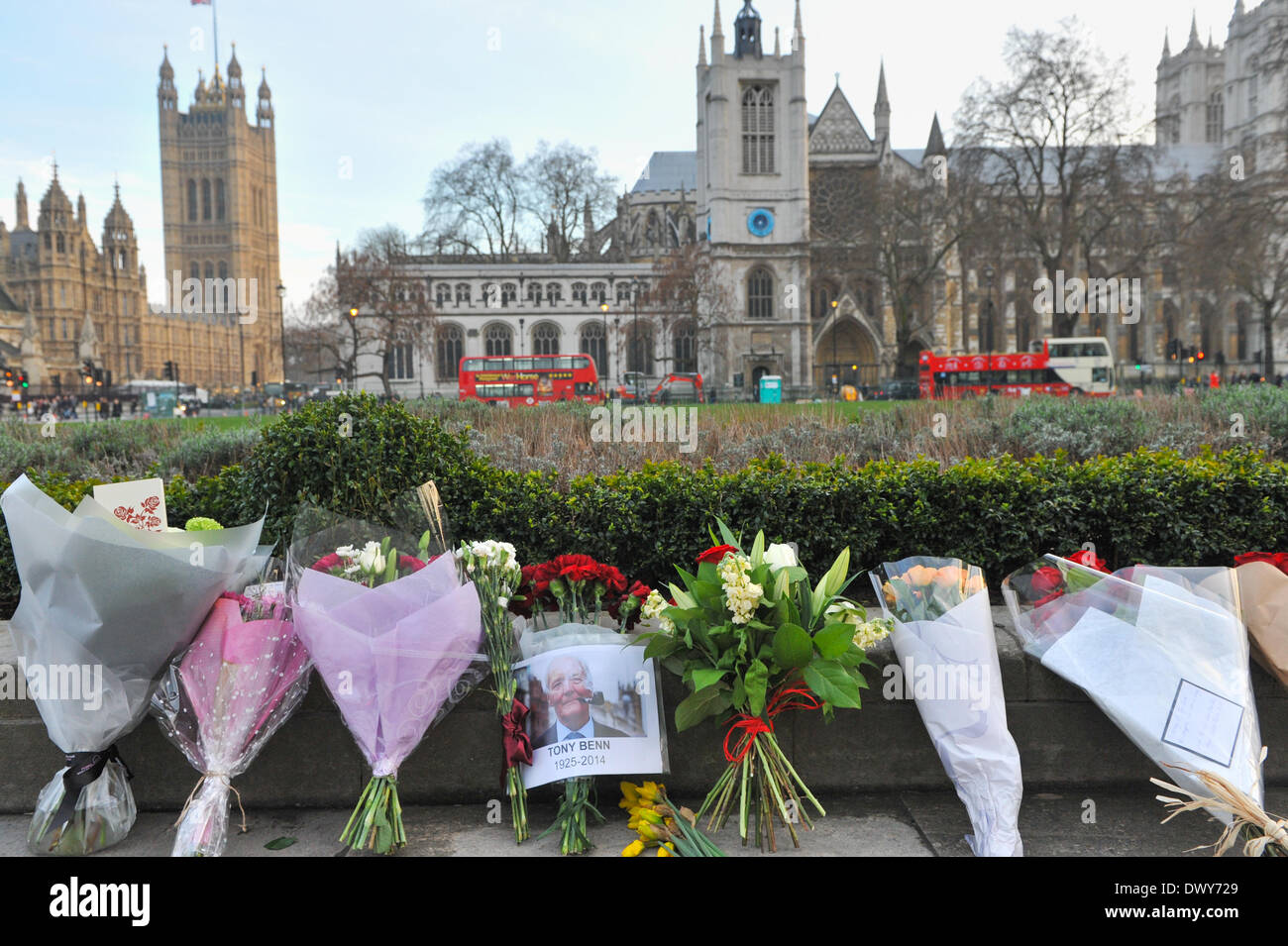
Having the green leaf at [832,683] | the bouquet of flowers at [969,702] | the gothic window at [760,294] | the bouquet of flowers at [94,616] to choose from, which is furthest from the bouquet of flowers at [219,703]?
the gothic window at [760,294]

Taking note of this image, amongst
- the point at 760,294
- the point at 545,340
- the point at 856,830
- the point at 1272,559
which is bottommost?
the point at 856,830

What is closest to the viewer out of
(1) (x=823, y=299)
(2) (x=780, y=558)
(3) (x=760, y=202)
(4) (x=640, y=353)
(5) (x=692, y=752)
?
(2) (x=780, y=558)

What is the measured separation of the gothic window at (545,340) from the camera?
2576 inches

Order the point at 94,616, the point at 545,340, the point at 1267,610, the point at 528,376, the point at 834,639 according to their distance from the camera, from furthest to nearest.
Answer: the point at 545,340 → the point at 528,376 → the point at 1267,610 → the point at 834,639 → the point at 94,616

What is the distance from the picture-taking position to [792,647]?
2.86 metres

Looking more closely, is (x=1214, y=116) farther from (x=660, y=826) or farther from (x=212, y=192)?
(x=212, y=192)

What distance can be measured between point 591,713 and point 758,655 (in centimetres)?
64

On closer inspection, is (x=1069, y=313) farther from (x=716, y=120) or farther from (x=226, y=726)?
(x=226, y=726)

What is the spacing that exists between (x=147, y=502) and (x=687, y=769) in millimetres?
2523

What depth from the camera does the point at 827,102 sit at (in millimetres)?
62781

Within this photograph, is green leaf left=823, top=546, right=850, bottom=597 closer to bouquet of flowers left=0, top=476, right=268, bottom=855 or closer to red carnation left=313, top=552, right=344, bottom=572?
red carnation left=313, top=552, right=344, bottom=572

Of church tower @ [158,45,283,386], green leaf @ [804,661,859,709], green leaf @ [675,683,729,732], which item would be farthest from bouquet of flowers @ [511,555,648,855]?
church tower @ [158,45,283,386]

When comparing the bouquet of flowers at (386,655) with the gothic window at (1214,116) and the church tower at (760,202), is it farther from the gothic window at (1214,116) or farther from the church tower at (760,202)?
the gothic window at (1214,116)

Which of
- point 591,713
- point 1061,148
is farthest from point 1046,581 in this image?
point 1061,148
